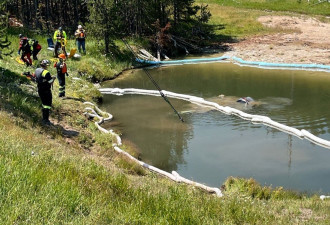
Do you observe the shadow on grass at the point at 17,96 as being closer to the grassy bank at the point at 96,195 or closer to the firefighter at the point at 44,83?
the grassy bank at the point at 96,195

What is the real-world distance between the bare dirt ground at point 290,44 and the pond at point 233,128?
4385 millimetres

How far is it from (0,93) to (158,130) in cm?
683

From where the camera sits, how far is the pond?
1347 cm

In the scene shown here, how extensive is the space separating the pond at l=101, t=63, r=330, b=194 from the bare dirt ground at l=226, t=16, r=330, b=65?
4385mm

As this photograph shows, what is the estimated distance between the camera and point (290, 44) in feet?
125

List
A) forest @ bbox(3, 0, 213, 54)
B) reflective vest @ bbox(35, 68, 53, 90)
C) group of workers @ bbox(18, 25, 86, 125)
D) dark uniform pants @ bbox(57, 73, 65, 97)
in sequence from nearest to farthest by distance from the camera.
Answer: reflective vest @ bbox(35, 68, 53, 90) → group of workers @ bbox(18, 25, 86, 125) → dark uniform pants @ bbox(57, 73, 65, 97) → forest @ bbox(3, 0, 213, 54)

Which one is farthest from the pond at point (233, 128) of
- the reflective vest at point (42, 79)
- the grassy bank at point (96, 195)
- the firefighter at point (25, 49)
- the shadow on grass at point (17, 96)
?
the firefighter at point (25, 49)

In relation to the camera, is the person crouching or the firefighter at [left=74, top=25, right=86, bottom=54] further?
the firefighter at [left=74, top=25, right=86, bottom=54]

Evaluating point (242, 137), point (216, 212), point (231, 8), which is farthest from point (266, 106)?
point (231, 8)

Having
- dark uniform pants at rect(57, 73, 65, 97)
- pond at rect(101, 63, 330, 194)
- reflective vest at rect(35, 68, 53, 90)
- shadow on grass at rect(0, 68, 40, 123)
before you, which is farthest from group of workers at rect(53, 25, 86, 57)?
reflective vest at rect(35, 68, 53, 90)

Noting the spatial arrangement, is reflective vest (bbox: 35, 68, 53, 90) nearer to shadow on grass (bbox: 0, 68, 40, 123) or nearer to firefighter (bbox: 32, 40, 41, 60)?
shadow on grass (bbox: 0, 68, 40, 123)

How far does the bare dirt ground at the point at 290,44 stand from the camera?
32750 mm

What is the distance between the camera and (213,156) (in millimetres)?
14766

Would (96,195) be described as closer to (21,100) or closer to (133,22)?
(21,100)
